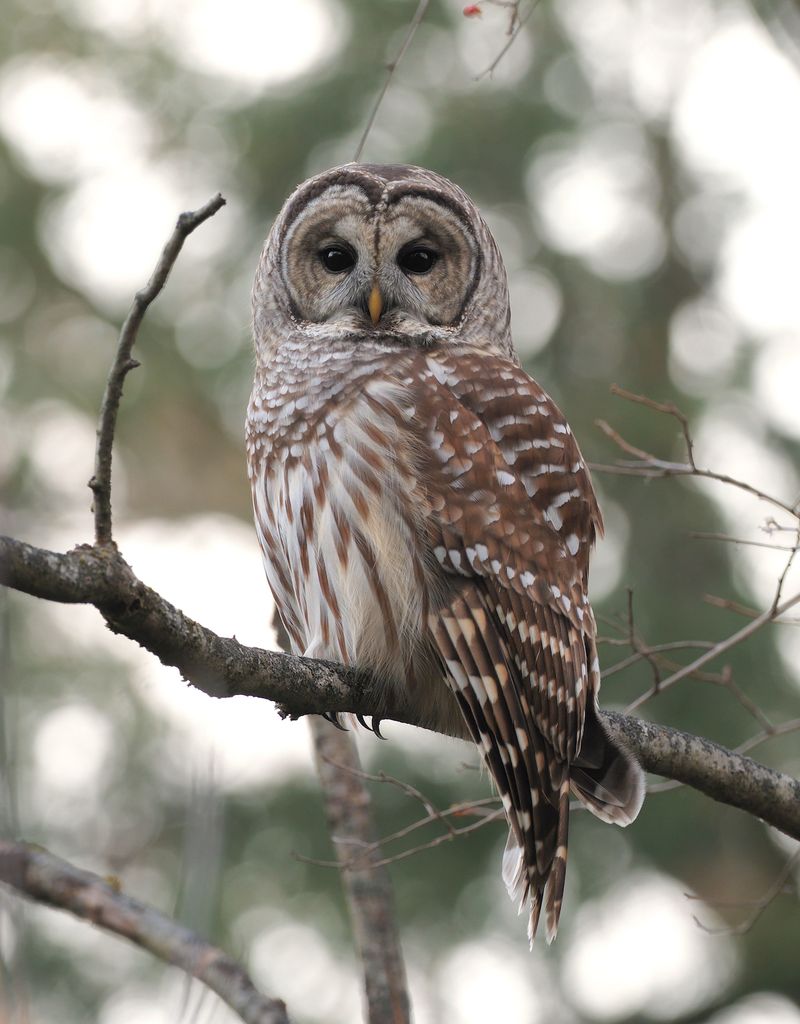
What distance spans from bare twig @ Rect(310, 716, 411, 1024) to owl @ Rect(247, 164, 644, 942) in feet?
1.32

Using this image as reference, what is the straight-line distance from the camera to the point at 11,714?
4.79 feet

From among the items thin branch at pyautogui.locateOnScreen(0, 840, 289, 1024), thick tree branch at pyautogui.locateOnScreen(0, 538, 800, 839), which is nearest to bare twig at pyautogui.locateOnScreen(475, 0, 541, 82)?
thick tree branch at pyautogui.locateOnScreen(0, 538, 800, 839)

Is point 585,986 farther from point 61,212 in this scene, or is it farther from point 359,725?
point 61,212

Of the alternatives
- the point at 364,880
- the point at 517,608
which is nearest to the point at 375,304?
the point at 517,608

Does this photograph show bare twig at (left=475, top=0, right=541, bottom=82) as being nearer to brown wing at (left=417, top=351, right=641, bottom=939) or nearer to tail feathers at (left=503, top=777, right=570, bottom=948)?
brown wing at (left=417, top=351, right=641, bottom=939)

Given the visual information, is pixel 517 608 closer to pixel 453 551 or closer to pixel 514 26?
pixel 453 551

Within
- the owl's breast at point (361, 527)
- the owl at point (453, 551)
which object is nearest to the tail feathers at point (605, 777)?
the owl at point (453, 551)

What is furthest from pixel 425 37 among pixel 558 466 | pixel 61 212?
pixel 558 466

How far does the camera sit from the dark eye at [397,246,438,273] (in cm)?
431

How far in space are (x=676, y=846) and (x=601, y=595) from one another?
1.51 m

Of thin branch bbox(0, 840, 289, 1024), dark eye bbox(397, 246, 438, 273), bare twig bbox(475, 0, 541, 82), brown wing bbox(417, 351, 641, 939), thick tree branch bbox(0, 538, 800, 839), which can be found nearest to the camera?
thin branch bbox(0, 840, 289, 1024)

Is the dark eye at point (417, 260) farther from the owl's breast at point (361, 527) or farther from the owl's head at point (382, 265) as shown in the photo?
the owl's breast at point (361, 527)

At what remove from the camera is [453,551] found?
138 inches

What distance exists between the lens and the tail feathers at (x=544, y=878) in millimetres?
3506
